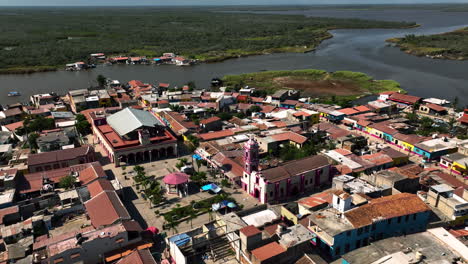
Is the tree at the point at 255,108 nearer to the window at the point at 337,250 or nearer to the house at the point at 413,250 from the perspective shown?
the window at the point at 337,250

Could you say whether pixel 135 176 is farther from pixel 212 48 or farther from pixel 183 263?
pixel 212 48

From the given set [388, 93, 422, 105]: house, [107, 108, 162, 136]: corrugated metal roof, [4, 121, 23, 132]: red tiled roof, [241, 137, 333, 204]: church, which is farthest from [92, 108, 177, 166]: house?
[388, 93, 422, 105]: house

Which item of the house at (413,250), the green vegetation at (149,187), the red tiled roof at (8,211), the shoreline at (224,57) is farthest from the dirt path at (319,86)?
the red tiled roof at (8,211)

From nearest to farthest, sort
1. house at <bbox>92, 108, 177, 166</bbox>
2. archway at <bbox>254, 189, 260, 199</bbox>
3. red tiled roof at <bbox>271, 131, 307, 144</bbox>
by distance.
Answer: archway at <bbox>254, 189, 260, 199</bbox>
house at <bbox>92, 108, 177, 166</bbox>
red tiled roof at <bbox>271, 131, 307, 144</bbox>

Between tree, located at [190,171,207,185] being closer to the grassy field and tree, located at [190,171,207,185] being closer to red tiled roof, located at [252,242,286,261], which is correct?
red tiled roof, located at [252,242,286,261]

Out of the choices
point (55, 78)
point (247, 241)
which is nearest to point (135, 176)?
point (247, 241)

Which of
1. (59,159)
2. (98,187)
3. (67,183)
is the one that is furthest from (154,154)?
(98,187)
